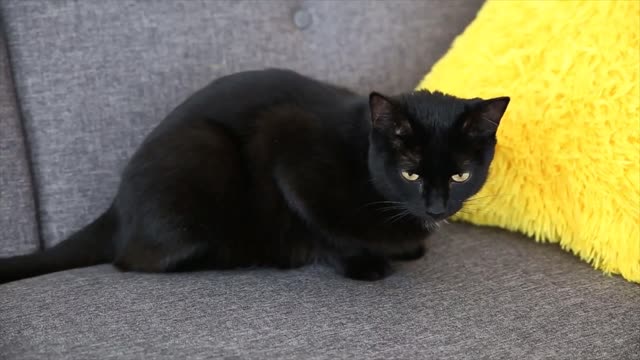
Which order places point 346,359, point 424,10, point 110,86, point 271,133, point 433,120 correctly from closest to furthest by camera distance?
1. point 346,359
2. point 433,120
3. point 271,133
4. point 110,86
5. point 424,10

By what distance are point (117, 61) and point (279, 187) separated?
1.48ft

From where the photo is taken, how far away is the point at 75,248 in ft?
3.92

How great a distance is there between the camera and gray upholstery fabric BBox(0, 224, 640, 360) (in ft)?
3.01

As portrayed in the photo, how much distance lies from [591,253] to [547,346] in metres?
0.30

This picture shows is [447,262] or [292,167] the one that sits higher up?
[292,167]

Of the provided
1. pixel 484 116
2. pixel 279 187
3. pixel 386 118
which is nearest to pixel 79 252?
pixel 279 187

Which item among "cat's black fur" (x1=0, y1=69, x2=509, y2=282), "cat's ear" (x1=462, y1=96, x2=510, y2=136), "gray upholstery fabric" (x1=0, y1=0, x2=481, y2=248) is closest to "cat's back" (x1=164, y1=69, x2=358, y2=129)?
"cat's black fur" (x1=0, y1=69, x2=509, y2=282)

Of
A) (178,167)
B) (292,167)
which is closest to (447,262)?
(292,167)

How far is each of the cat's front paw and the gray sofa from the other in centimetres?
2

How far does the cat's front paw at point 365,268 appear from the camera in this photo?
1.15m

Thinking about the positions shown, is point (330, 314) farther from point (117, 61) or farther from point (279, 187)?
point (117, 61)

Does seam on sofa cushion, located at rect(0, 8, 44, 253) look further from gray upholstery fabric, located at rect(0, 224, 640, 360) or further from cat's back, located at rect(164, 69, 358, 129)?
cat's back, located at rect(164, 69, 358, 129)

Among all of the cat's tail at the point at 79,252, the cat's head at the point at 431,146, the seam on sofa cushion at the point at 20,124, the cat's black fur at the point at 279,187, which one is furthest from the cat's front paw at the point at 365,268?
the seam on sofa cushion at the point at 20,124

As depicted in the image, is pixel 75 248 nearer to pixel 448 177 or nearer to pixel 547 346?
pixel 448 177
